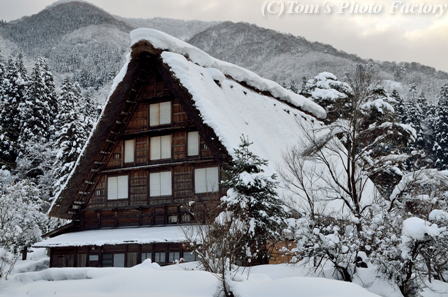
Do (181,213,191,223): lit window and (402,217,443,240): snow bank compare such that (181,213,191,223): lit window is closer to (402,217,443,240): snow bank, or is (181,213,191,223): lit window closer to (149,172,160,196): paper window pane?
(149,172,160,196): paper window pane

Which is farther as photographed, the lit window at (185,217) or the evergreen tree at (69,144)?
the evergreen tree at (69,144)

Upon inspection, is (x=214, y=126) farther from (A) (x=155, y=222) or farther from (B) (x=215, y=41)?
(B) (x=215, y=41)

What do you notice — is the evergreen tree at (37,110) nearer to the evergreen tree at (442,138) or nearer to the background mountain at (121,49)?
the evergreen tree at (442,138)

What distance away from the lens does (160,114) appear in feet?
62.8

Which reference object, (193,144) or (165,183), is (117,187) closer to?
(165,183)

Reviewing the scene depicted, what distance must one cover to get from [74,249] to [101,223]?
1.45 m

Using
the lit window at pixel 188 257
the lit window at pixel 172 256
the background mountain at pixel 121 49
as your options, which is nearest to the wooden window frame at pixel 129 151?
the lit window at pixel 172 256

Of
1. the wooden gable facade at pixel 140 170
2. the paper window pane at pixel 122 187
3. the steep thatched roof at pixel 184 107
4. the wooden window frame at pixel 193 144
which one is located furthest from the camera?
the paper window pane at pixel 122 187

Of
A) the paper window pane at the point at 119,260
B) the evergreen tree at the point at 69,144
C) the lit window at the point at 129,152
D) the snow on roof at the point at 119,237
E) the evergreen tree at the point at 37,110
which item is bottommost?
the paper window pane at the point at 119,260

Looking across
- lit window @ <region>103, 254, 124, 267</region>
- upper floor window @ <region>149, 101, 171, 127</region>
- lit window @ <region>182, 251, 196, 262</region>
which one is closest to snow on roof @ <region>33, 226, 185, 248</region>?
lit window @ <region>103, 254, 124, 267</region>

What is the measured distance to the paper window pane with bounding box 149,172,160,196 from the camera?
18703 mm

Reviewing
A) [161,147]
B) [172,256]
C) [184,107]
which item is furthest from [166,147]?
[172,256]

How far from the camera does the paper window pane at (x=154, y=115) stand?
19156mm

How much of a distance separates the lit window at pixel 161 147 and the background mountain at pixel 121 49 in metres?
79.2
